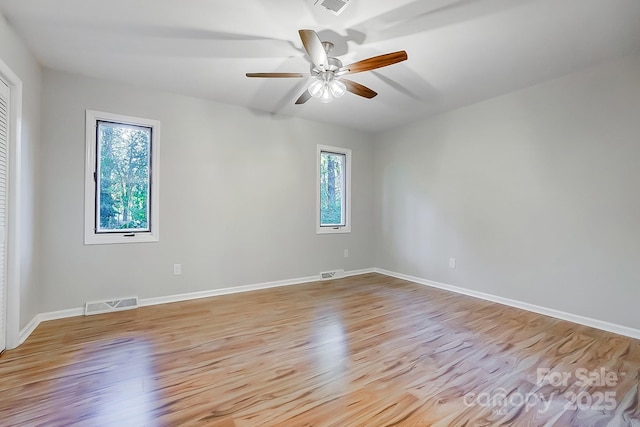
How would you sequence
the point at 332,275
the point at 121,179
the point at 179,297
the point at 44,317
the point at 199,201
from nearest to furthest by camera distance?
the point at 44,317 < the point at 121,179 < the point at 179,297 < the point at 199,201 < the point at 332,275

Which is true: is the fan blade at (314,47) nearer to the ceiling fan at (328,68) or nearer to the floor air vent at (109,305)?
the ceiling fan at (328,68)

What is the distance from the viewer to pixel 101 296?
3.10 meters

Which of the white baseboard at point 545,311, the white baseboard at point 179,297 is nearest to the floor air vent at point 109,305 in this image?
the white baseboard at point 179,297

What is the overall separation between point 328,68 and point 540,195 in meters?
2.64

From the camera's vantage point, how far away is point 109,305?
10.2ft

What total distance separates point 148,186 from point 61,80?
126cm

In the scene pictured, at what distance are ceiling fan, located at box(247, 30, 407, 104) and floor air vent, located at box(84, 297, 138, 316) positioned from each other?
2.71m

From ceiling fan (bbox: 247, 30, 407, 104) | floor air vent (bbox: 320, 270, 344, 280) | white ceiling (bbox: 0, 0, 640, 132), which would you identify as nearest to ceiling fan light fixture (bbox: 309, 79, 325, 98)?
ceiling fan (bbox: 247, 30, 407, 104)

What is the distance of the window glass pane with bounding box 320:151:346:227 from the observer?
4773 millimetres

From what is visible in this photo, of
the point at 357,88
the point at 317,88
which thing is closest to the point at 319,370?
the point at 317,88

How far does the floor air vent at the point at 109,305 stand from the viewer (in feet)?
9.90

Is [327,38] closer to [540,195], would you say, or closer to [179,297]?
[540,195]

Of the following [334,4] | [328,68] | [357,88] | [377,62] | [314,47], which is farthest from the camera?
[357,88]

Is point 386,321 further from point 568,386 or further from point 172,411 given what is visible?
point 172,411
